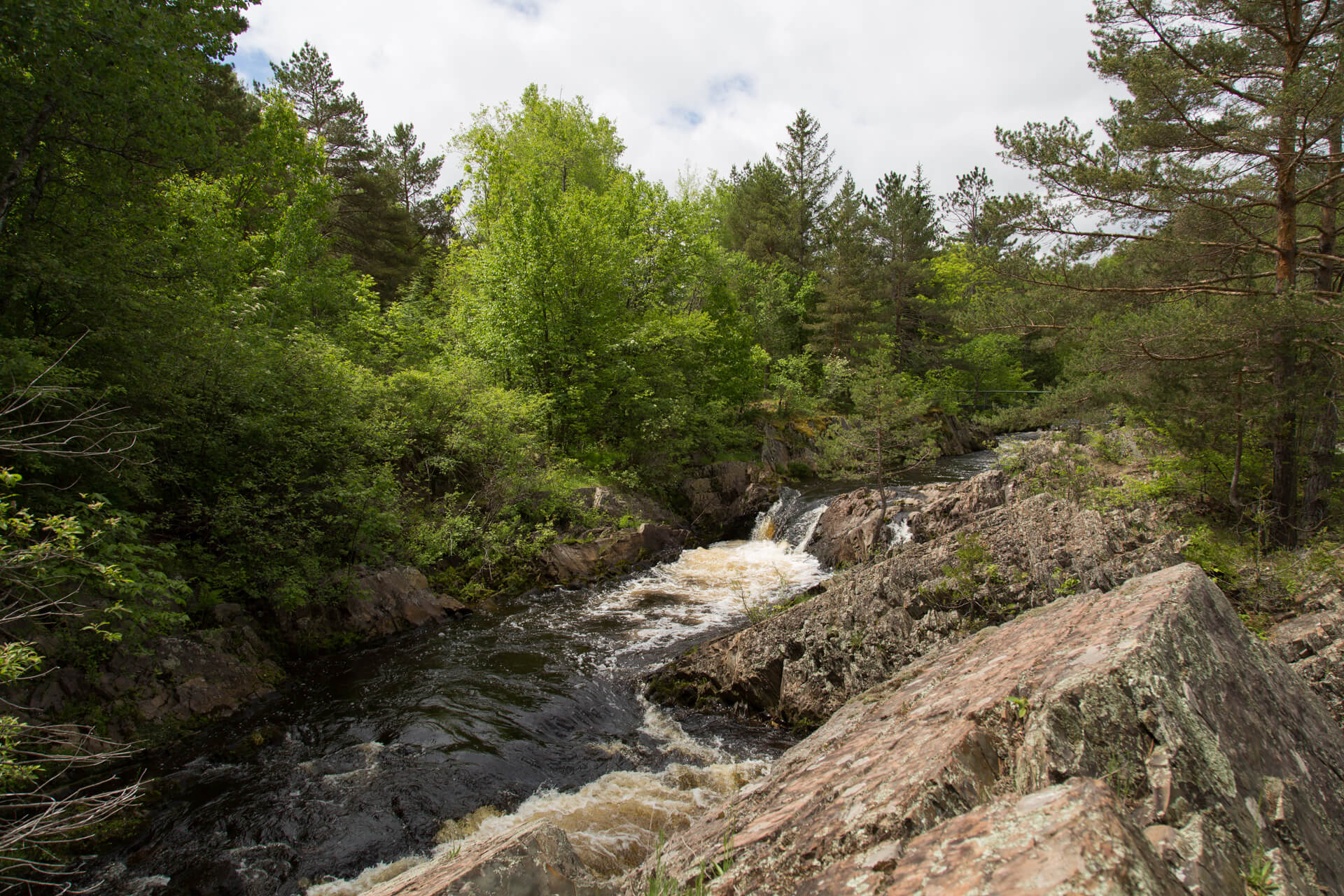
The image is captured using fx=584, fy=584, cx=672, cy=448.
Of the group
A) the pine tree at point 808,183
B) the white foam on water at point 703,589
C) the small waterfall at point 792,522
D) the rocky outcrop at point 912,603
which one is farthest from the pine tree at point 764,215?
the rocky outcrop at point 912,603

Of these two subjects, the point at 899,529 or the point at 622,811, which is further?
the point at 899,529

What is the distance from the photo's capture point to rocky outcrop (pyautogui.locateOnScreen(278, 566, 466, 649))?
9.06 meters

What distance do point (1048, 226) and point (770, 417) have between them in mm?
16091

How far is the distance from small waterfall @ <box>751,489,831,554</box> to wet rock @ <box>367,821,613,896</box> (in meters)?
13.1

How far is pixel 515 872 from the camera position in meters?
2.55

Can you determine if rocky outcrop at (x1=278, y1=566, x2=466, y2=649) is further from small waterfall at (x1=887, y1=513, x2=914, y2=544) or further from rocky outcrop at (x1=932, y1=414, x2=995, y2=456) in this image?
rocky outcrop at (x1=932, y1=414, x2=995, y2=456)

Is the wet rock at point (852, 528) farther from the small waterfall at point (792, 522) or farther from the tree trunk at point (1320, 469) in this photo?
the tree trunk at point (1320, 469)

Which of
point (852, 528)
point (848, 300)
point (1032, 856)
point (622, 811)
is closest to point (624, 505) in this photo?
point (852, 528)

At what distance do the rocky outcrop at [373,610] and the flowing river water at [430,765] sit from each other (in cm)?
46

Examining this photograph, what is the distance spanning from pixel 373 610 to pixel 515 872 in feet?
27.9

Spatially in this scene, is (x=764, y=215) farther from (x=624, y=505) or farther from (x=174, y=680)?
(x=174, y=680)

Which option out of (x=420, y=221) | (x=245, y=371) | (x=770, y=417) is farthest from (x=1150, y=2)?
(x=420, y=221)

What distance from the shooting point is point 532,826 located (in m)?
2.83

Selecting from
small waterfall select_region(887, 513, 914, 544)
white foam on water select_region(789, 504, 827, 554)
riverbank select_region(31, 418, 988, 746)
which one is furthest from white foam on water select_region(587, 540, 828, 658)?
small waterfall select_region(887, 513, 914, 544)
